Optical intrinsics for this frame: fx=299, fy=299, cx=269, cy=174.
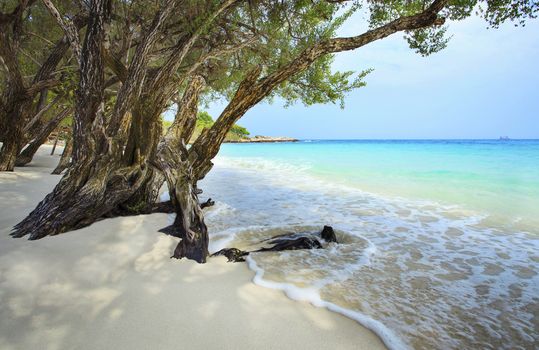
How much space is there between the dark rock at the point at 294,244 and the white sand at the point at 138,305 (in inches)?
41.2

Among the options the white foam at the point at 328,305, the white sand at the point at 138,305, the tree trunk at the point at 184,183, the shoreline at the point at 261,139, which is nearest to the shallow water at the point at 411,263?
the white foam at the point at 328,305

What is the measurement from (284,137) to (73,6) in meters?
94.6

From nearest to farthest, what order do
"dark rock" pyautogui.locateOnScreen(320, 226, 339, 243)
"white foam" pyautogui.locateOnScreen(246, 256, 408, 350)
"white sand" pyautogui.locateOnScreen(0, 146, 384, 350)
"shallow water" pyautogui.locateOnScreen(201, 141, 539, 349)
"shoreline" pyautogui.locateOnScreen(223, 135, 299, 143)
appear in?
"white sand" pyautogui.locateOnScreen(0, 146, 384, 350), "white foam" pyautogui.locateOnScreen(246, 256, 408, 350), "shallow water" pyautogui.locateOnScreen(201, 141, 539, 349), "dark rock" pyautogui.locateOnScreen(320, 226, 339, 243), "shoreline" pyautogui.locateOnScreen(223, 135, 299, 143)

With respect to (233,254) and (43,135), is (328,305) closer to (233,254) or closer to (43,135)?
(233,254)

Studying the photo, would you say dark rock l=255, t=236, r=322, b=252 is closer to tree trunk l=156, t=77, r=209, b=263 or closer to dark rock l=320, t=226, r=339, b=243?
dark rock l=320, t=226, r=339, b=243

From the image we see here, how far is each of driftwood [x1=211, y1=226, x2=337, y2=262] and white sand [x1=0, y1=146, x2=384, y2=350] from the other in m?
0.26

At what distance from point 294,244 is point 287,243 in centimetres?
11

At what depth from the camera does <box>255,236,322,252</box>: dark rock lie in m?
4.61

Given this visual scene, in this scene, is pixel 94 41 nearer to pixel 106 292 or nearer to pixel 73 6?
pixel 106 292

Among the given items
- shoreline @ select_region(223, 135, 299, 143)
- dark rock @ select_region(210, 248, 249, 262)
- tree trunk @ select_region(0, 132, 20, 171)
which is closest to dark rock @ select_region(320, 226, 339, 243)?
dark rock @ select_region(210, 248, 249, 262)

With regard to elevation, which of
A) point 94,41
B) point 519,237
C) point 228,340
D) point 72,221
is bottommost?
point 519,237

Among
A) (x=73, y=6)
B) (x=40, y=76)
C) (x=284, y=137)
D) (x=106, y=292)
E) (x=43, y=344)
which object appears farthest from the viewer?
(x=284, y=137)

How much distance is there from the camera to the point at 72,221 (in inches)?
163

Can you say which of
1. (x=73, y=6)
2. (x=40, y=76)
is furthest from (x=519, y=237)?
(x=73, y=6)
